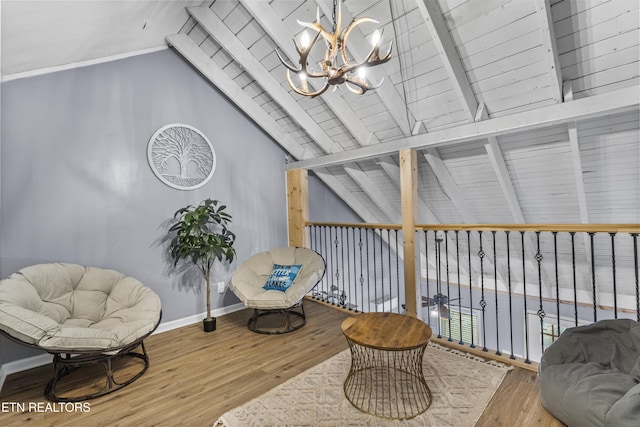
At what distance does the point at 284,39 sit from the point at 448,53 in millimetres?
1525

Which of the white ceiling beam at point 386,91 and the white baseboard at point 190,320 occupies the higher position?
the white ceiling beam at point 386,91

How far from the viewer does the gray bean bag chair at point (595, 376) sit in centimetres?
145

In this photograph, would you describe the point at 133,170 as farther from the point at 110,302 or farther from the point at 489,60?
the point at 489,60

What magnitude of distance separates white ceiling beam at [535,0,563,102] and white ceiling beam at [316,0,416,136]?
1.20 m

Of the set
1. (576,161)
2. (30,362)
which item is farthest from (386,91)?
(30,362)

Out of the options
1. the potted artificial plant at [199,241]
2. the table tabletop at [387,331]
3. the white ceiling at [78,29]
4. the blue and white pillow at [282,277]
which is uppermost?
the white ceiling at [78,29]

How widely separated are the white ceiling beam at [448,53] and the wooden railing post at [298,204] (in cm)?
237

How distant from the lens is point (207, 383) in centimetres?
230

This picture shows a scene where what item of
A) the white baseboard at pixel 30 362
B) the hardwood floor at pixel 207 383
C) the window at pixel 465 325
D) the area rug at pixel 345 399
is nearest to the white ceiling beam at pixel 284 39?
the hardwood floor at pixel 207 383

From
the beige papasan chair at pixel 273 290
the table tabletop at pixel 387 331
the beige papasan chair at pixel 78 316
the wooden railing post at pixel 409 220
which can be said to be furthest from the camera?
the wooden railing post at pixel 409 220

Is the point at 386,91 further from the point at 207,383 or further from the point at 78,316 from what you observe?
the point at 78,316

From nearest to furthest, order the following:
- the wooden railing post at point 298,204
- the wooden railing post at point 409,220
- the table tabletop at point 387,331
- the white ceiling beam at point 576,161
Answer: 1. the table tabletop at point 387,331
2. the white ceiling beam at point 576,161
3. the wooden railing post at point 409,220
4. the wooden railing post at point 298,204

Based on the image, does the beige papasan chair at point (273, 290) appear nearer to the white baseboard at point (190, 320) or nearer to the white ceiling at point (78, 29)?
the white baseboard at point (190, 320)

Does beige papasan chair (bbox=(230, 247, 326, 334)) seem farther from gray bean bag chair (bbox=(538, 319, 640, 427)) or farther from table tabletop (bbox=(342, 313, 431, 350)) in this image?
gray bean bag chair (bbox=(538, 319, 640, 427))
